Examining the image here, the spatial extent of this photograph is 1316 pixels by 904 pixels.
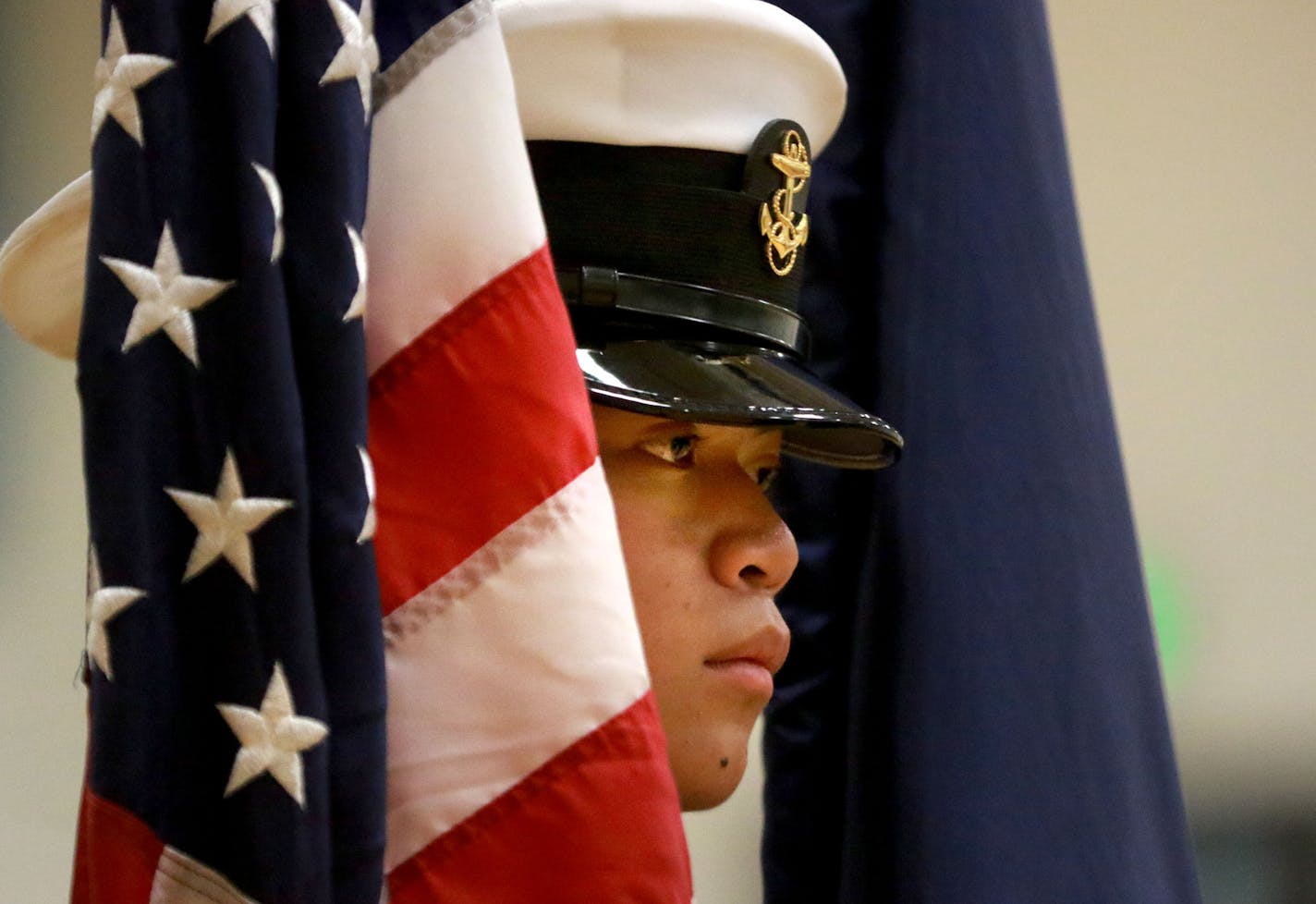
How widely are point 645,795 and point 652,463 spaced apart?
0.25 meters

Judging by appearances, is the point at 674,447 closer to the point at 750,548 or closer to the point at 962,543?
the point at 750,548

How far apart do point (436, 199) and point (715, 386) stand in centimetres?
22

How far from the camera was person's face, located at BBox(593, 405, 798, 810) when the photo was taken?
746 mm

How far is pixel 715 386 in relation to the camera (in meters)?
0.73

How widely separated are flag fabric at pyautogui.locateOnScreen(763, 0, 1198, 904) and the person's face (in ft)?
0.79

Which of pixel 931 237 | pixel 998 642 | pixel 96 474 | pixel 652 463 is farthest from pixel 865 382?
pixel 96 474

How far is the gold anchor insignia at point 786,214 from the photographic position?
2.73 ft

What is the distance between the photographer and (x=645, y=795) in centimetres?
55

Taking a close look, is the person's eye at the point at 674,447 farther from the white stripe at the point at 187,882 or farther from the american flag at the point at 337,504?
the white stripe at the point at 187,882

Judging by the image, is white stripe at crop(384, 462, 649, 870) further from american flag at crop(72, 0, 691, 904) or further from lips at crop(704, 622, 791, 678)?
lips at crop(704, 622, 791, 678)

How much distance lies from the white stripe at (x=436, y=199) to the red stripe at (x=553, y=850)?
0.65 feet

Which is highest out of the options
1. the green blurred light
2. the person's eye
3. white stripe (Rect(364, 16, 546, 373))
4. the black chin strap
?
white stripe (Rect(364, 16, 546, 373))

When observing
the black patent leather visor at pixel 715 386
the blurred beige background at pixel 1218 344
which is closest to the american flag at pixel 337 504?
the black patent leather visor at pixel 715 386

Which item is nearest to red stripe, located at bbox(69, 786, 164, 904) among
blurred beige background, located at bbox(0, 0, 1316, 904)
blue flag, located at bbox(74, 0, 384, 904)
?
blue flag, located at bbox(74, 0, 384, 904)
